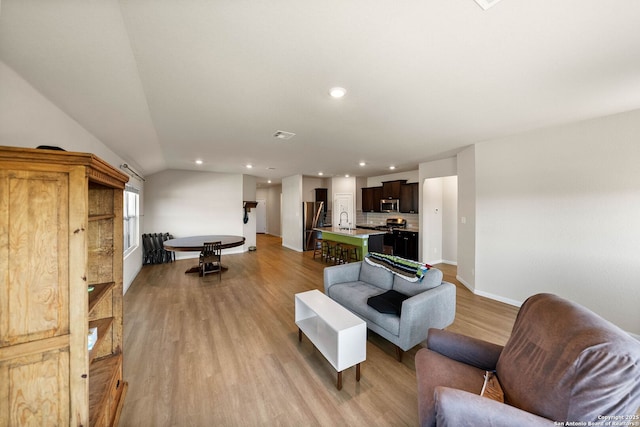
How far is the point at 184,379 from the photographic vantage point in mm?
1971

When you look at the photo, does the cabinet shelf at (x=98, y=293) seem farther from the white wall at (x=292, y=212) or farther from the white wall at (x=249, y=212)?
the white wall at (x=292, y=212)

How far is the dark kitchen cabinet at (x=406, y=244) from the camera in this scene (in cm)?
606

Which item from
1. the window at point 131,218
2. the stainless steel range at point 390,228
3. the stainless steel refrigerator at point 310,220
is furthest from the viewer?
the stainless steel refrigerator at point 310,220

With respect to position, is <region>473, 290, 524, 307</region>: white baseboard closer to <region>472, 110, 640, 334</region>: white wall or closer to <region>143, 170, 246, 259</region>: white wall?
<region>472, 110, 640, 334</region>: white wall

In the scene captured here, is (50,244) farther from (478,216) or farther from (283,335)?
(478,216)

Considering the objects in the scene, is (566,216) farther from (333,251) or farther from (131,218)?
(131,218)

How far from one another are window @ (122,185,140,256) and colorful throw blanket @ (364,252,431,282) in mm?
4404

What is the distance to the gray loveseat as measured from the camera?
2.11 m

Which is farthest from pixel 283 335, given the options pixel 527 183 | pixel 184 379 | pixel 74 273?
pixel 527 183

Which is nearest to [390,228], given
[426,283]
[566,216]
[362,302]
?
[566,216]

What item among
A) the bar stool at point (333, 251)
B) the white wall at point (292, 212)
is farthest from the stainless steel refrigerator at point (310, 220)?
the bar stool at point (333, 251)

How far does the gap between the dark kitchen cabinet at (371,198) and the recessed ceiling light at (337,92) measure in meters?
5.44

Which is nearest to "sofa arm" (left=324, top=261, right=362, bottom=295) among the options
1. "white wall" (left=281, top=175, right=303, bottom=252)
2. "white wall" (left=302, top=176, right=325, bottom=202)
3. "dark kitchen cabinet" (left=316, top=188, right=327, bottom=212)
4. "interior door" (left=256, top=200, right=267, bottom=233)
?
"white wall" (left=281, top=175, right=303, bottom=252)

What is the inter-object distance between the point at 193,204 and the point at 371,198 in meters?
5.42
